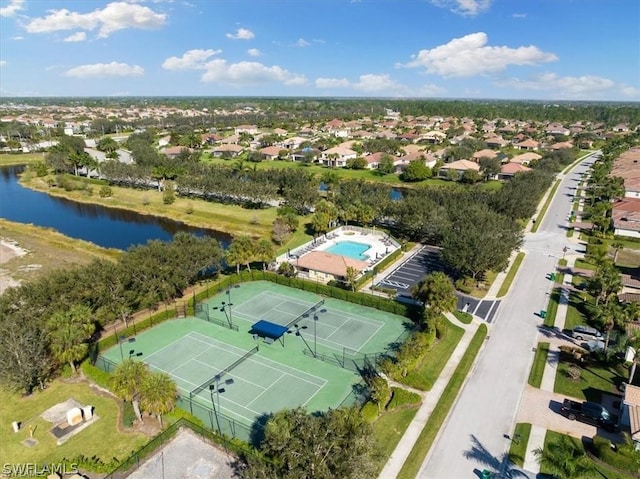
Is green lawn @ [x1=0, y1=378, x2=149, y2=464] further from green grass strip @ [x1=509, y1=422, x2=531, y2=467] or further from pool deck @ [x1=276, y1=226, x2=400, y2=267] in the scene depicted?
pool deck @ [x1=276, y1=226, x2=400, y2=267]

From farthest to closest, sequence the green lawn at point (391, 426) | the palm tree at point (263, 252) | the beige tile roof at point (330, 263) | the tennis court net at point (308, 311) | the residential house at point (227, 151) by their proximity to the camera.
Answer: the residential house at point (227, 151) < the palm tree at point (263, 252) < the beige tile roof at point (330, 263) < the tennis court net at point (308, 311) < the green lawn at point (391, 426)

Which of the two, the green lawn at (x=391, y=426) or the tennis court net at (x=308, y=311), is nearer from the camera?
the green lawn at (x=391, y=426)

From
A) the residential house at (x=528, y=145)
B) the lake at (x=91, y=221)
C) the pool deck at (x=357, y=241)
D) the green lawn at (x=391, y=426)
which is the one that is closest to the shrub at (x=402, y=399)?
the green lawn at (x=391, y=426)

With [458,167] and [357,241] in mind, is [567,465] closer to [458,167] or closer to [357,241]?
[357,241]

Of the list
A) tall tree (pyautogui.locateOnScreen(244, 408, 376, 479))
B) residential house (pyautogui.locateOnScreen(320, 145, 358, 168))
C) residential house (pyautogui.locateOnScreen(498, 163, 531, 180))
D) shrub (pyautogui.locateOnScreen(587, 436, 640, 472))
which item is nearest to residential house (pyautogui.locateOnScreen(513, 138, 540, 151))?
residential house (pyautogui.locateOnScreen(498, 163, 531, 180))

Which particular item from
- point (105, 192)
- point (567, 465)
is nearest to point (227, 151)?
point (105, 192)

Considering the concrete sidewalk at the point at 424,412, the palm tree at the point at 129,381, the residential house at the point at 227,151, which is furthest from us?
the residential house at the point at 227,151

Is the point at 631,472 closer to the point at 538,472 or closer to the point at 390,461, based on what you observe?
the point at 538,472

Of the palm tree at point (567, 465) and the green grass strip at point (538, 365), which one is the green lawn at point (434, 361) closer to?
the green grass strip at point (538, 365)
